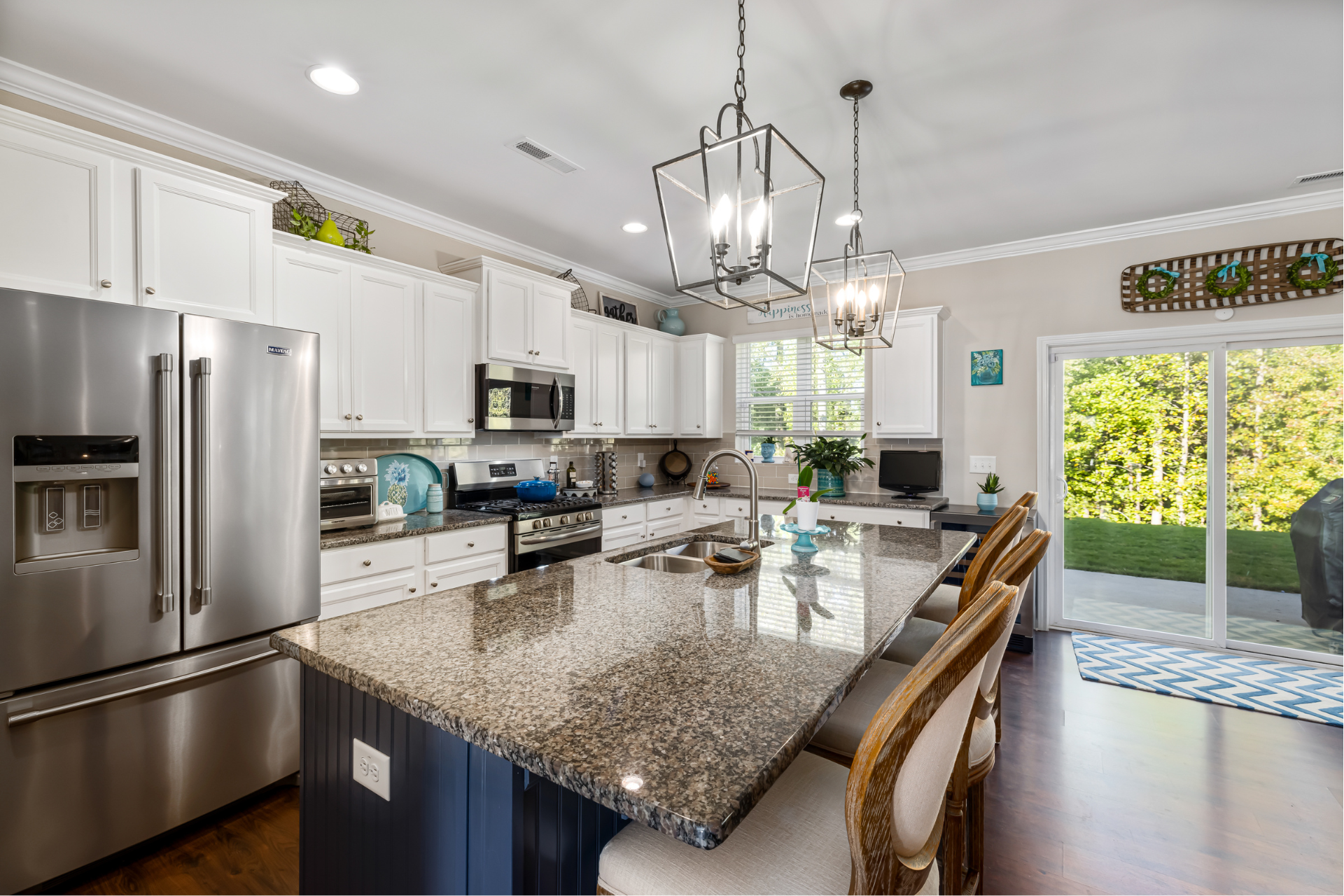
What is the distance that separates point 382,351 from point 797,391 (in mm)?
3225

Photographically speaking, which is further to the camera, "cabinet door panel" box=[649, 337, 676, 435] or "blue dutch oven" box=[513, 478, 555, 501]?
"cabinet door panel" box=[649, 337, 676, 435]

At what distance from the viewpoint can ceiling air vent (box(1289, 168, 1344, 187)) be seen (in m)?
2.99

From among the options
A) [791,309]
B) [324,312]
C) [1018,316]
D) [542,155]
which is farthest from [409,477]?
[1018,316]

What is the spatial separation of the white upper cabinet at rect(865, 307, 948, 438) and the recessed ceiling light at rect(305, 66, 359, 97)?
3427mm

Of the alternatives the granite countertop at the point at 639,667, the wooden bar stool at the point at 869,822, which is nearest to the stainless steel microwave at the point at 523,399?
the granite countertop at the point at 639,667

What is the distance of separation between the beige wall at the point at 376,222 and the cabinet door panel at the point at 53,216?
0.44m

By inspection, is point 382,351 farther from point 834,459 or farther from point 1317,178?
point 1317,178

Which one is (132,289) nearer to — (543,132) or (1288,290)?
(543,132)

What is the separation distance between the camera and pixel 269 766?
2.25 m

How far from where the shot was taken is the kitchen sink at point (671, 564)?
7.31ft

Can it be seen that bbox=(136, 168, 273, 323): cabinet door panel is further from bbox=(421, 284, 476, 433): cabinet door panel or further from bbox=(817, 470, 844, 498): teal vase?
bbox=(817, 470, 844, 498): teal vase

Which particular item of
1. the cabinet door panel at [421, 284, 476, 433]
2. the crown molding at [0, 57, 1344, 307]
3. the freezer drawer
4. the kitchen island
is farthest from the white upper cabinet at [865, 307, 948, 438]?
the freezer drawer

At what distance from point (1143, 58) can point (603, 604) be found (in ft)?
8.58

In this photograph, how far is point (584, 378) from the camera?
14.4ft
